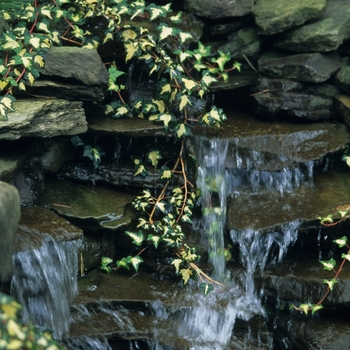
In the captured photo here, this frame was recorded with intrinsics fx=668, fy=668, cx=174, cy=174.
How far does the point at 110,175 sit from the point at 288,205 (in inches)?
49.2

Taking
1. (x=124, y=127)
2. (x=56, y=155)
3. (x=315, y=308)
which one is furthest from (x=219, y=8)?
(x=315, y=308)

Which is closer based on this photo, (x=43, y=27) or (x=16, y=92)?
(x=16, y=92)

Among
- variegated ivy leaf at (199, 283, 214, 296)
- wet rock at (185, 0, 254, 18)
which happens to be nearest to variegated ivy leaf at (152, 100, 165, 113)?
wet rock at (185, 0, 254, 18)

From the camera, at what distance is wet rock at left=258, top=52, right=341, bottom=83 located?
16.7 ft

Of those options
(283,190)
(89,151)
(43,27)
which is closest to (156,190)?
(89,151)

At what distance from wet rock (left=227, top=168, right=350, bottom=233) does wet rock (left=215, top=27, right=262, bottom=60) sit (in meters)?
1.17

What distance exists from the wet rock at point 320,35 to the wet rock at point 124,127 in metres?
1.33

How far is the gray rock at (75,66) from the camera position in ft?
14.0

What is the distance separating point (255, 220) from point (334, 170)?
904 mm

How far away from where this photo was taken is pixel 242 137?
481 cm

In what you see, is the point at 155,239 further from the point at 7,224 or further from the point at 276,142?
the point at 7,224

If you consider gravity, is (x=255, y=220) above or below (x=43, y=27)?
below

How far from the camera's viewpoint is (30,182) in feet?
14.0

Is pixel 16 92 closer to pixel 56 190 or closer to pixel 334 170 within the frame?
pixel 56 190
